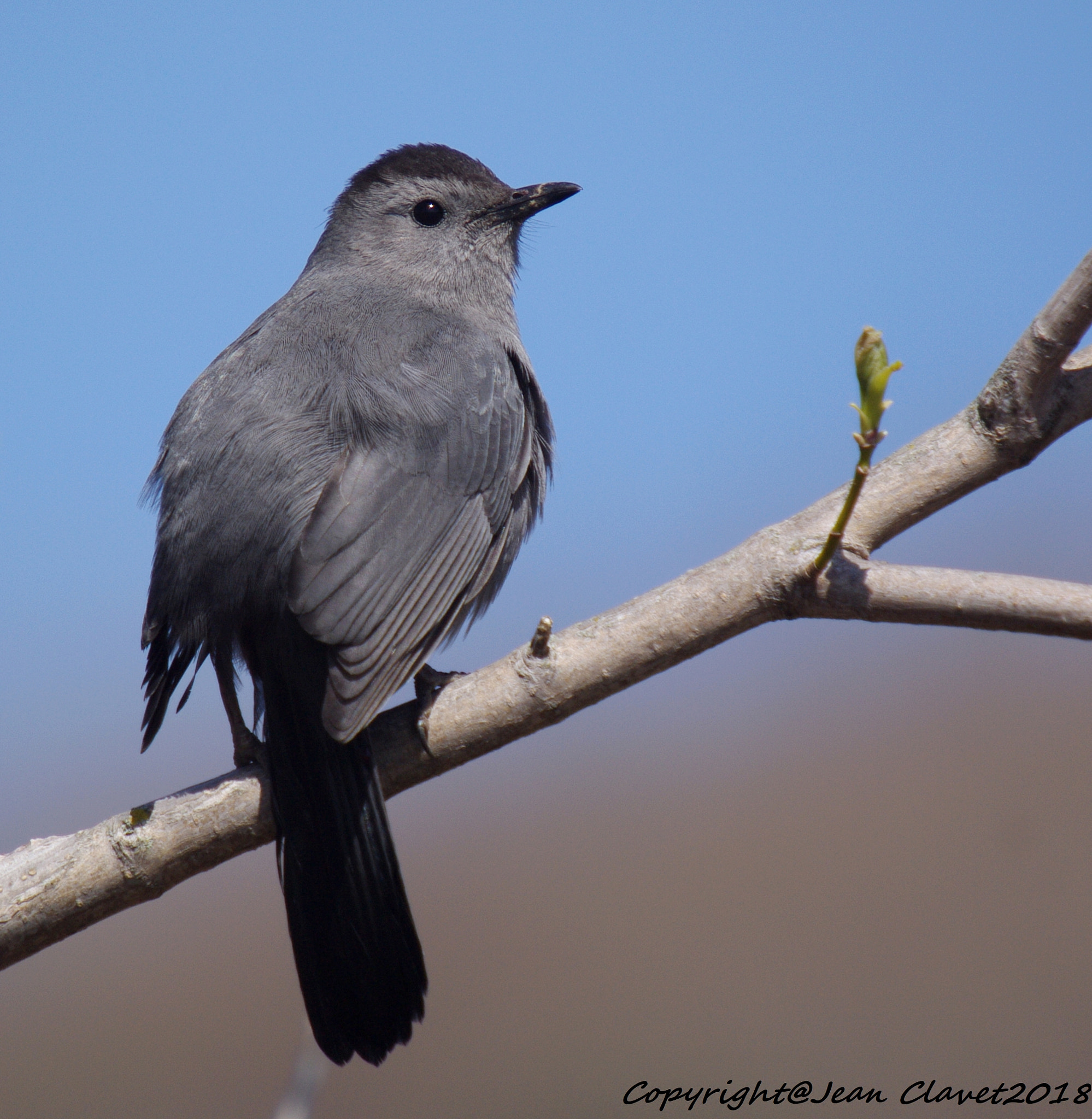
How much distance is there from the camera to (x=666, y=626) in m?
2.82

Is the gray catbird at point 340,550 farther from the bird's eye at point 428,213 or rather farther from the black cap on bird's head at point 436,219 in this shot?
the bird's eye at point 428,213

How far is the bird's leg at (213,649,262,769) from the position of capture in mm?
3400

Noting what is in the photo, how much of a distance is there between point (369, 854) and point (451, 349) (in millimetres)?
1810

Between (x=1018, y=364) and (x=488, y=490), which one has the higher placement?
(x=488, y=490)

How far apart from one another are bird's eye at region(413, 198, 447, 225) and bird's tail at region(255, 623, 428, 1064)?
8.84 ft

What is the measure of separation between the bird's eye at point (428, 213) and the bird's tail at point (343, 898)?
270 centimetres

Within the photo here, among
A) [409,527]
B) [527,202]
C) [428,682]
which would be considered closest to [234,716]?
[428,682]

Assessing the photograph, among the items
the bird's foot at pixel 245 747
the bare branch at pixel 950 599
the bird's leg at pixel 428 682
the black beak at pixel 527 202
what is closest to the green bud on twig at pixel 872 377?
the bare branch at pixel 950 599

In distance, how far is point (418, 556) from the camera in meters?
3.41

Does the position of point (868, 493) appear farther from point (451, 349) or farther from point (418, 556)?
point (451, 349)

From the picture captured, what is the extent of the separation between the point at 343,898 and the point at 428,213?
316 centimetres

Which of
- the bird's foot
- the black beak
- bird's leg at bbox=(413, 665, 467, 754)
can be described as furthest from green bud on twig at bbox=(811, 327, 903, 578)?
the black beak

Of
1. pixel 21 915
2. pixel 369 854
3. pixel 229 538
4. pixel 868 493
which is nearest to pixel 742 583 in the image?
pixel 868 493

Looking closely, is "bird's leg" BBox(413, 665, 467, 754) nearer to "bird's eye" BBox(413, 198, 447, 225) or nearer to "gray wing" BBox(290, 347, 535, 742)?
"gray wing" BBox(290, 347, 535, 742)
